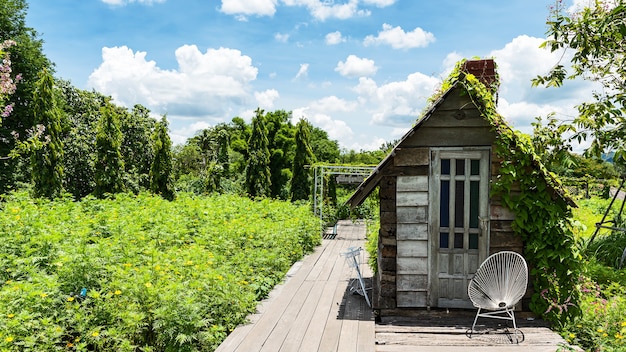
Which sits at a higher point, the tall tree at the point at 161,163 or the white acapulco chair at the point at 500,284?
the tall tree at the point at 161,163

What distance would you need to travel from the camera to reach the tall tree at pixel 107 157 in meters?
14.9

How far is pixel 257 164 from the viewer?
19.4 metres

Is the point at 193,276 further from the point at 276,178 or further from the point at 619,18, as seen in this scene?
the point at 276,178

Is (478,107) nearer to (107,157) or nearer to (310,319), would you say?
(310,319)

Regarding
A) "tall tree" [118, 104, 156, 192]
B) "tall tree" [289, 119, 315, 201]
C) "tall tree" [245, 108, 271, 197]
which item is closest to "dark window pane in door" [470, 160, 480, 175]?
"tall tree" [289, 119, 315, 201]

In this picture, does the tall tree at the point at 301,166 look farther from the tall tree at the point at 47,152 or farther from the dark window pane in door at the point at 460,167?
the dark window pane in door at the point at 460,167

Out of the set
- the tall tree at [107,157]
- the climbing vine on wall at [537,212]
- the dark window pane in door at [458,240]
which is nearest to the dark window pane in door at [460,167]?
the climbing vine on wall at [537,212]

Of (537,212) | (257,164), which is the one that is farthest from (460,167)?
(257,164)

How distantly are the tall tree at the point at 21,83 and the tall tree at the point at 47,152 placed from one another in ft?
25.2

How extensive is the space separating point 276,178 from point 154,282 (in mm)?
23051

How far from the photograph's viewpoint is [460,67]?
556cm

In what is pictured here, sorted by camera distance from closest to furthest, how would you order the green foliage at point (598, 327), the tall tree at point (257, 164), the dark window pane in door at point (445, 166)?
1. the green foliage at point (598, 327)
2. the dark window pane in door at point (445, 166)
3. the tall tree at point (257, 164)

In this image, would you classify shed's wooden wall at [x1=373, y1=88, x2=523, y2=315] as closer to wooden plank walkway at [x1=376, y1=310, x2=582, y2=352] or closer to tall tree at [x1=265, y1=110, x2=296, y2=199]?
wooden plank walkway at [x1=376, y1=310, x2=582, y2=352]

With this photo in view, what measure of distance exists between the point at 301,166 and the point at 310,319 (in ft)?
46.0
